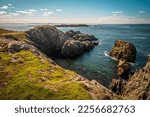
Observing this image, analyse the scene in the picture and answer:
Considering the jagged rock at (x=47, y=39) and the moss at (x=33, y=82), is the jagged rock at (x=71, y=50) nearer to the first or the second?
the jagged rock at (x=47, y=39)

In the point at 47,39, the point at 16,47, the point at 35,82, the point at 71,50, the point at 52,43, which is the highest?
the point at 16,47

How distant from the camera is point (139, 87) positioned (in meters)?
32.7

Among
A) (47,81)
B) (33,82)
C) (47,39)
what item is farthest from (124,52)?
(33,82)

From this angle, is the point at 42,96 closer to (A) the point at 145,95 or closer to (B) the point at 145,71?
(A) the point at 145,95

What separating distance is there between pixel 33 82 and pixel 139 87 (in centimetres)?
1883

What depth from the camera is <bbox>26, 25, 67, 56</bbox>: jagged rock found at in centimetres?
6730

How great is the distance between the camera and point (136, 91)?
32375 mm

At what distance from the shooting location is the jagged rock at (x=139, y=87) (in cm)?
3075

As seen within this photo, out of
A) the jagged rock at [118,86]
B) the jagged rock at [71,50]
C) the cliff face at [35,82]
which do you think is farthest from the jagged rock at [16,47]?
Answer: the jagged rock at [71,50]

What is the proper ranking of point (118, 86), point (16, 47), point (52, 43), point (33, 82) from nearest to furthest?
point (33, 82) → point (16, 47) → point (118, 86) → point (52, 43)

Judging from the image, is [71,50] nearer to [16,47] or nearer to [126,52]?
[126,52]

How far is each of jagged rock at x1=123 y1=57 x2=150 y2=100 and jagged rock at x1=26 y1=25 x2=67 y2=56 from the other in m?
37.7

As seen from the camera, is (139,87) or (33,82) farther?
(139,87)

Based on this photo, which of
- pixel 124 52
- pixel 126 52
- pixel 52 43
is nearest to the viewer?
pixel 126 52
